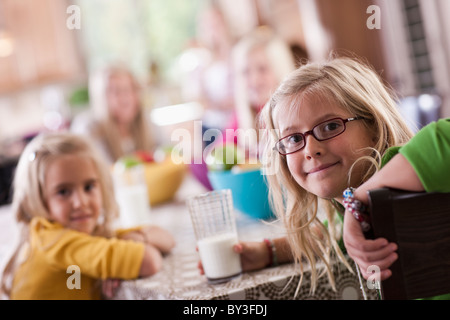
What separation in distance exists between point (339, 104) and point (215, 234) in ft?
1.06

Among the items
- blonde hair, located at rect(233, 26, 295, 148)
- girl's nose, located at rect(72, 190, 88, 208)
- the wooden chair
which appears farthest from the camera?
blonde hair, located at rect(233, 26, 295, 148)

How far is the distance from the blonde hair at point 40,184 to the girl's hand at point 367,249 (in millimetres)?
715

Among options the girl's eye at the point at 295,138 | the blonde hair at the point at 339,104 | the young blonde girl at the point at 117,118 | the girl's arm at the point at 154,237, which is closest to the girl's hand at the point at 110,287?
the girl's arm at the point at 154,237

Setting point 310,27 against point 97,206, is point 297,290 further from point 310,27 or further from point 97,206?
point 310,27

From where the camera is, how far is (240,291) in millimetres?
852

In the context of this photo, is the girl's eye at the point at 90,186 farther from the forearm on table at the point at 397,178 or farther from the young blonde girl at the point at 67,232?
the forearm on table at the point at 397,178

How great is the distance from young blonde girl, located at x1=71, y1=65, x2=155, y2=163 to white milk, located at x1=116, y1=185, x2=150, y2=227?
728 millimetres

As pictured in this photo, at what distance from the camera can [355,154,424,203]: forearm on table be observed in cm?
58

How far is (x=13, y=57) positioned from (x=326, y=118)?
16.0ft

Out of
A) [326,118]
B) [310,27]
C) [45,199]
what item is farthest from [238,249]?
[310,27]

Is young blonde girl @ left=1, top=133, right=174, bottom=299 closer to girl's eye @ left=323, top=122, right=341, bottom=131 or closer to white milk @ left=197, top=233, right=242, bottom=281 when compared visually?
white milk @ left=197, top=233, right=242, bottom=281

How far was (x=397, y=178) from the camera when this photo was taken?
1.91ft

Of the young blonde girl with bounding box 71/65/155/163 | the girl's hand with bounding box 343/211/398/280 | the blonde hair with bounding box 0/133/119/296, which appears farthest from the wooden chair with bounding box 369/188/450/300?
the young blonde girl with bounding box 71/65/155/163

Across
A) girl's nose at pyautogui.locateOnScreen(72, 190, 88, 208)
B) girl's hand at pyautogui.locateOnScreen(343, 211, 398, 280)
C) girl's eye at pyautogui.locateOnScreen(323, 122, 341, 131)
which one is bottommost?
girl's hand at pyautogui.locateOnScreen(343, 211, 398, 280)
